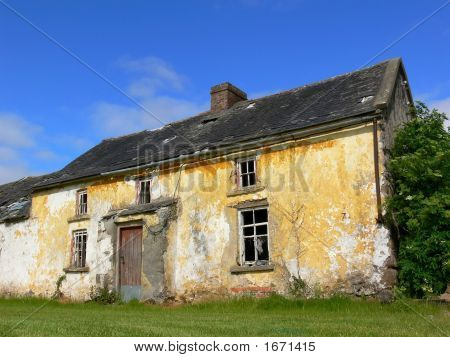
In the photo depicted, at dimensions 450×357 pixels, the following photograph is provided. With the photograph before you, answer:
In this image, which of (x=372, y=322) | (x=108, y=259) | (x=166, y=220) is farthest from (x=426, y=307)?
(x=108, y=259)

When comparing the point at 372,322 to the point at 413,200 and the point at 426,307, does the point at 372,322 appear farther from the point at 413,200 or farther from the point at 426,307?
the point at 413,200

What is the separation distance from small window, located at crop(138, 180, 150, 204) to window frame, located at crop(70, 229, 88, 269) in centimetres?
283

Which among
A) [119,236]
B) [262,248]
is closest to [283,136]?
[262,248]

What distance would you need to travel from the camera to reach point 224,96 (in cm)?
1967

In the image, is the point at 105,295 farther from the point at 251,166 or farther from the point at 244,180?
the point at 251,166

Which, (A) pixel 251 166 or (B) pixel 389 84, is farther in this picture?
(A) pixel 251 166

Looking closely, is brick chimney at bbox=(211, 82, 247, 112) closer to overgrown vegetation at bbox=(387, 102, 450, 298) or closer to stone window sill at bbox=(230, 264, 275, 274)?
stone window sill at bbox=(230, 264, 275, 274)

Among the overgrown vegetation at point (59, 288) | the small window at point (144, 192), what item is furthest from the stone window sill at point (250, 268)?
the overgrown vegetation at point (59, 288)

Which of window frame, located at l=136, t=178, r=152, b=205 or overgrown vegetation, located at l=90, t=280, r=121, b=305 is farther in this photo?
window frame, located at l=136, t=178, r=152, b=205

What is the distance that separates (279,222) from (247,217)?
3.84 ft

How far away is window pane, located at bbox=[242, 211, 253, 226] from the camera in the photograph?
13538mm

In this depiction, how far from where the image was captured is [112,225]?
16.2 metres

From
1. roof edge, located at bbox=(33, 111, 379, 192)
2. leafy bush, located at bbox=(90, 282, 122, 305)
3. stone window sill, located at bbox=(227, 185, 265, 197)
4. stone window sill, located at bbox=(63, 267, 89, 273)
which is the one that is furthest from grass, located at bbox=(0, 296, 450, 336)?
stone window sill, located at bbox=(63, 267, 89, 273)

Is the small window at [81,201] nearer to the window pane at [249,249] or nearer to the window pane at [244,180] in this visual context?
the window pane at [244,180]
